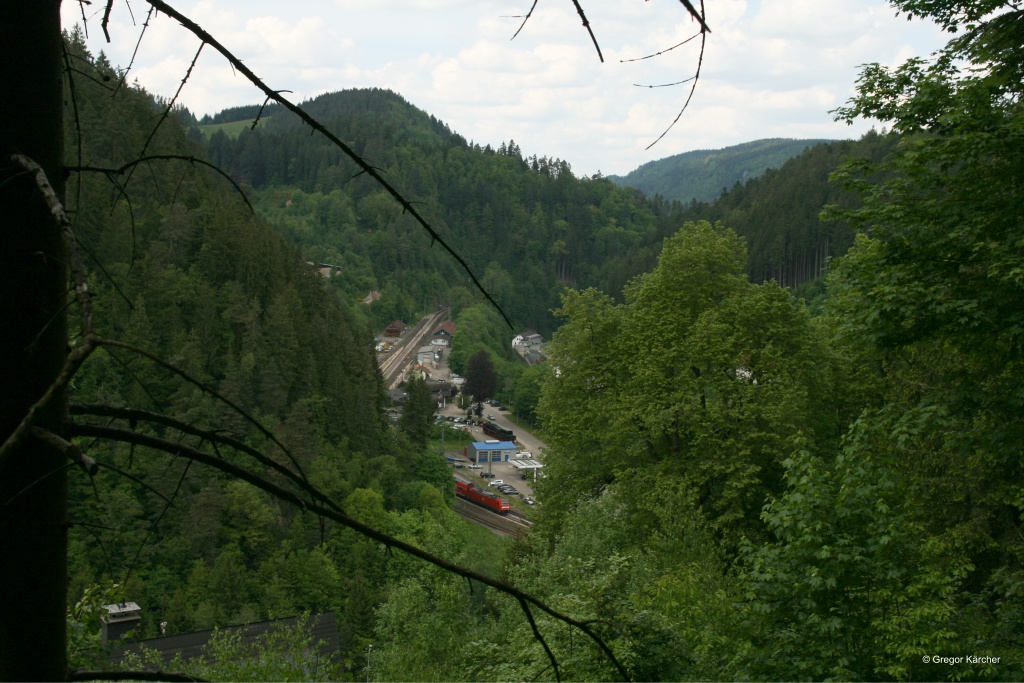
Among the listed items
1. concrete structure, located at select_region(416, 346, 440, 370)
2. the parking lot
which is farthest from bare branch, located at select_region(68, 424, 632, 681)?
concrete structure, located at select_region(416, 346, 440, 370)

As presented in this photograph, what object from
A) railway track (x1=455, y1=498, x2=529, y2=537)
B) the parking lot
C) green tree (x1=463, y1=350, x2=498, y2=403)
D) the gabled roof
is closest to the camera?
railway track (x1=455, y1=498, x2=529, y2=537)

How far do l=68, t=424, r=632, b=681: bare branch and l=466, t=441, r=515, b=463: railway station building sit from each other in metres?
56.6

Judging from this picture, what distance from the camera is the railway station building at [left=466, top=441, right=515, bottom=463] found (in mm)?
58566

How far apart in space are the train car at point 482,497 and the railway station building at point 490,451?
27.1 feet

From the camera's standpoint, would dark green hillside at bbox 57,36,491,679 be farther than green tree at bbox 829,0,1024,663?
Yes

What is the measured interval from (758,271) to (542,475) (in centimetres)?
6833

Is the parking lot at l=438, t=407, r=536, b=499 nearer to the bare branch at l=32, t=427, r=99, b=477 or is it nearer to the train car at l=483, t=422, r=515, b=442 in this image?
the train car at l=483, t=422, r=515, b=442

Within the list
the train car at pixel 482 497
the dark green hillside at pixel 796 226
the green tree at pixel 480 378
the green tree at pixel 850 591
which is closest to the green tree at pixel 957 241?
the green tree at pixel 850 591

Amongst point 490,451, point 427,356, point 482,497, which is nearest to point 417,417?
point 482,497

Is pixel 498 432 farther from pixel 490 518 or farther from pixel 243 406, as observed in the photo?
pixel 243 406

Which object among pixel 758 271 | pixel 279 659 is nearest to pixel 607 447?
pixel 279 659

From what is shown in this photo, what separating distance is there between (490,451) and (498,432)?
305 inches

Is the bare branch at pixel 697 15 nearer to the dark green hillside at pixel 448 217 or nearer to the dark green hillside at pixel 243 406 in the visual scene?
the dark green hillside at pixel 243 406

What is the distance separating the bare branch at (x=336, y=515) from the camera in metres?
1.18
